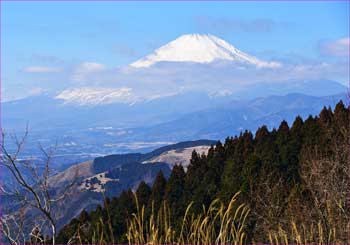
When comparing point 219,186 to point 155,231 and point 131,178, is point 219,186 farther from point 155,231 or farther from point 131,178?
point 131,178

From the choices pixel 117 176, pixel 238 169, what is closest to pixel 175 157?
pixel 117 176

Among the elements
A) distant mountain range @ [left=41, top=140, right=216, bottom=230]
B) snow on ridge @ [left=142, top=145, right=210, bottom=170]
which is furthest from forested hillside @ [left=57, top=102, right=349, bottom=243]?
snow on ridge @ [left=142, top=145, right=210, bottom=170]

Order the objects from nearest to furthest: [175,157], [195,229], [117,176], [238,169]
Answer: [195,229]
[238,169]
[117,176]
[175,157]

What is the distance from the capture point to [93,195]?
14075 cm

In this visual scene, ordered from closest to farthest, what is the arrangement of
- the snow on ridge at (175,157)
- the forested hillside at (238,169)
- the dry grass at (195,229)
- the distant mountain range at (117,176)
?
the dry grass at (195,229), the forested hillside at (238,169), the distant mountain range at (117,176), the snow on ridge at (175,157)

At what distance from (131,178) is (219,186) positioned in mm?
130986

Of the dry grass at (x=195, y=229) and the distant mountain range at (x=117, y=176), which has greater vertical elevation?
the dry grass at (x=195, y=229)

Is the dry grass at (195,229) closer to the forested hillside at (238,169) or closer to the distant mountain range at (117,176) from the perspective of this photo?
the forested hillside at (238,169)

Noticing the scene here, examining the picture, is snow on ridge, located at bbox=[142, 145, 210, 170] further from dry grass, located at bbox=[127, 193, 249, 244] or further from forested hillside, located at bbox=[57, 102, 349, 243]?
dry grass, located at bbox=[127, 193, 249, 244]

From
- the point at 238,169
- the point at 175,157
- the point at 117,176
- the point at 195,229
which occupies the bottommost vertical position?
the point at 117,176

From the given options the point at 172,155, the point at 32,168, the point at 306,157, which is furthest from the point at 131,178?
the point at 32,168

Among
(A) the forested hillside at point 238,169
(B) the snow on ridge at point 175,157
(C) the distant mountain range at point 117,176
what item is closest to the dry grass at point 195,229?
(A) the forested hillside at point 238,169

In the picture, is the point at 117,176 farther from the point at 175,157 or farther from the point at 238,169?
the point at 238,169

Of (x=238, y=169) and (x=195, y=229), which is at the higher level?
(x=195, y=229)
